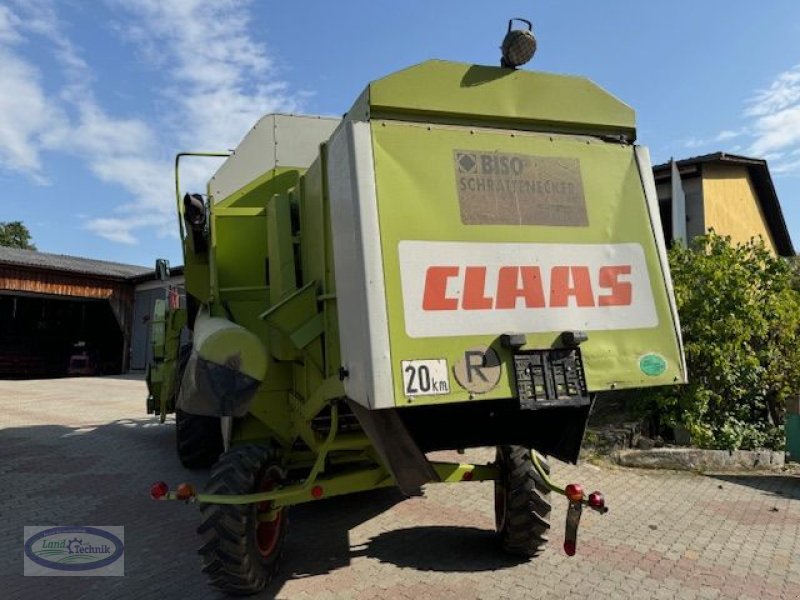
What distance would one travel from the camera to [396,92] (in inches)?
115

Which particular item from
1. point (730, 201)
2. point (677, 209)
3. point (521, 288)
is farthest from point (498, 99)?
point (730, 201)

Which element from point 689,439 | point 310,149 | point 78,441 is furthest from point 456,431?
point 78,441

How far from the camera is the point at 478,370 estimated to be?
2.68m

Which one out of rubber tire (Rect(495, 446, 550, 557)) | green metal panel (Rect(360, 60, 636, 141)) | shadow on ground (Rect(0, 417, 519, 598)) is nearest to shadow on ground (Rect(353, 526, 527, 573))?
shadow on ground (Rect(0, 417, 519, 598))

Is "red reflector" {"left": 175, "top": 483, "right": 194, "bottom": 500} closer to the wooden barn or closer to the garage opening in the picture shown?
the wooden barn

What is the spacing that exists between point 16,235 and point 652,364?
6778 cm

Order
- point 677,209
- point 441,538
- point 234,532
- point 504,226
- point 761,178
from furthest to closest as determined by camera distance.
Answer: point 761,178, point 677,209, point 441,538, point 234,532, point 504,226

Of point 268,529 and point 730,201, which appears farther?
point 730,201

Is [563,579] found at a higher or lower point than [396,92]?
lower

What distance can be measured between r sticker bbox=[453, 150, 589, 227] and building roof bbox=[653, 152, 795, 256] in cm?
1086

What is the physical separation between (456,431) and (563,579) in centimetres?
158

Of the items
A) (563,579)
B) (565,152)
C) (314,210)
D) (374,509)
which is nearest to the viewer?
(565,152)

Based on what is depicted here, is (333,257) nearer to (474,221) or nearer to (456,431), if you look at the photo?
(474,221)

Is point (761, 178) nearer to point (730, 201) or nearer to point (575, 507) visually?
point (730, 201)
